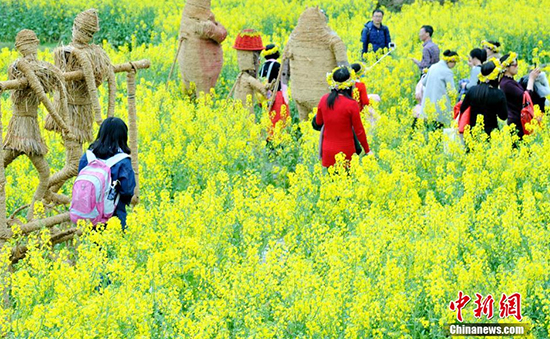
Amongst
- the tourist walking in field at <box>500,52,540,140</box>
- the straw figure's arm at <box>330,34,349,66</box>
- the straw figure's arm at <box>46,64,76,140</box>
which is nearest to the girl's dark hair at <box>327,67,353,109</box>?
the straw figure's arm at <box>330,34,349,66</box>

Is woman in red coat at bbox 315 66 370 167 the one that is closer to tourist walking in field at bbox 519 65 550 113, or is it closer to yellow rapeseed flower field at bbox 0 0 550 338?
yellow rapeseed flower field at bbox 0 0 550 338

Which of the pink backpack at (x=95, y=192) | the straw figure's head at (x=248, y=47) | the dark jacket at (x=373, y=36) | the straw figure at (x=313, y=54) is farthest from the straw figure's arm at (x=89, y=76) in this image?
the dark jacket at (x=373, y=36)

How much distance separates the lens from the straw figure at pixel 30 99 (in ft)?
20.0

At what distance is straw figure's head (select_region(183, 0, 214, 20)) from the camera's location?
11.5 metres

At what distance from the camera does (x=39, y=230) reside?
6.32 m

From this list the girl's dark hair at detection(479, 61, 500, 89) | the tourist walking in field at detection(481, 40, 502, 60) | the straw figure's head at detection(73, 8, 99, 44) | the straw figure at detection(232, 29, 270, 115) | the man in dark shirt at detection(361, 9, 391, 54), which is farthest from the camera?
the man in dark shirt at detection(361, 9, 391, 54)

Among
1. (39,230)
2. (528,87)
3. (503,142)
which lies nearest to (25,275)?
(39,230)

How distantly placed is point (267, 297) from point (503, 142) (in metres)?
3.79

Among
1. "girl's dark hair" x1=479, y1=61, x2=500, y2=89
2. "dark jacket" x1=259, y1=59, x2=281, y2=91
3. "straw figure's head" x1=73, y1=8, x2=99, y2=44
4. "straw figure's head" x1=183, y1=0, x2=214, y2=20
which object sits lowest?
"girl's dark hair" x1=479, y1=61, x2=500, y2=89

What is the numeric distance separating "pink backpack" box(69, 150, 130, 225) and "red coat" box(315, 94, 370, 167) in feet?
7.61

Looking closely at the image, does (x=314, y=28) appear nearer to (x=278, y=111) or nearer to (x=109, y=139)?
(x=278, y=111)

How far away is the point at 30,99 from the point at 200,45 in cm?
549

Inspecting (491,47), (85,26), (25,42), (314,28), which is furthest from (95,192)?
(491,47)

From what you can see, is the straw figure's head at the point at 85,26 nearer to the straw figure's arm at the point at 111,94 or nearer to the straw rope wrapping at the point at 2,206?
the straw figure's arm at the point at 111,94
